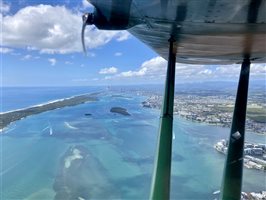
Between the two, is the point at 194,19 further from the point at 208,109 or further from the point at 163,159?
the point at 208,109

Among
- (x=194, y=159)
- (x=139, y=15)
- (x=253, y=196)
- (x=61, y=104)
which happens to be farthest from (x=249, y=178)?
(x=61, y=104)

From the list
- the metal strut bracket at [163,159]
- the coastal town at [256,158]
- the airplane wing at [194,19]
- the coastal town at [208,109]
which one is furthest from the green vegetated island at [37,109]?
the airplane wing at [194,19]

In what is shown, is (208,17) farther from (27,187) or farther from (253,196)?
(27,187)

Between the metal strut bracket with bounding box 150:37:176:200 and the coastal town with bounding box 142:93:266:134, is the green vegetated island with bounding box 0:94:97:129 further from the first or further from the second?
the metal strut bracket with bounding box 150:37:176:200

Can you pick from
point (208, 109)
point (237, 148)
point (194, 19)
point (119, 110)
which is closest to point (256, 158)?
point (208, 109)

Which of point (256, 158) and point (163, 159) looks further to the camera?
point (256, 158)

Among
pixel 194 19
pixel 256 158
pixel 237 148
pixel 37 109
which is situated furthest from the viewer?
pixel 37 109

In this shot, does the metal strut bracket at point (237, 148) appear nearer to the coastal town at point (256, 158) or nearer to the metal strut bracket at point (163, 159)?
the metal strut bracket at point (163, 159)
